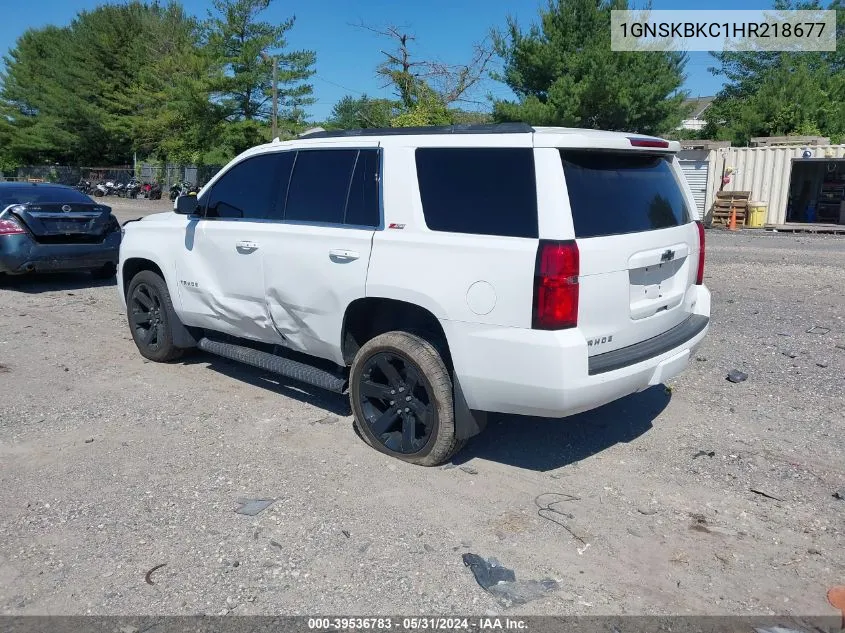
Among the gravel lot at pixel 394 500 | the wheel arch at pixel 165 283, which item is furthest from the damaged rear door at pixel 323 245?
the wheel arch at pixel 165 283

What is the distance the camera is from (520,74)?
92.8ft

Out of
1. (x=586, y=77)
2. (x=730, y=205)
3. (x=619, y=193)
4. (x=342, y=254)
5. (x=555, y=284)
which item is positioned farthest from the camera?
(x=586, y=77)

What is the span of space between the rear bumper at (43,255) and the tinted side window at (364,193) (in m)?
7.09

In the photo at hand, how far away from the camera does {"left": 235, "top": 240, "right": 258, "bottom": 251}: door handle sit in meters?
5.32

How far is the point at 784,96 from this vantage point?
32844 mm

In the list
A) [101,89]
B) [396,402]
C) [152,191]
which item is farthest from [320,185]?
[101,89]

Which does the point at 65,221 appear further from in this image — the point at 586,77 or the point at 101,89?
the point at 101,89

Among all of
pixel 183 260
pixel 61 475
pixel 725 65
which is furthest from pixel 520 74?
pixel 61 475

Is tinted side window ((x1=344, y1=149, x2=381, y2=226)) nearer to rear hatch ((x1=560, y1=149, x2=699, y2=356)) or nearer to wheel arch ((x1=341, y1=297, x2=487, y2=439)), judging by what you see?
wheel arch ((x1=341, y1=297, x2=487, y2=439))

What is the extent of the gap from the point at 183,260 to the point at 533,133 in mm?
3411

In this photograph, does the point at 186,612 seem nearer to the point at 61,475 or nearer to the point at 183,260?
the point at 61,475

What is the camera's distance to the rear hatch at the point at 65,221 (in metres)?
10.0

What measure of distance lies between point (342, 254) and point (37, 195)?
7.99 metres

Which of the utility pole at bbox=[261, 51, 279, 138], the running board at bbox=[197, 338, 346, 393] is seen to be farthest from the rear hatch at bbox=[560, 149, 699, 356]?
the utility pole at bbox=[261, 51, 279, 138]
